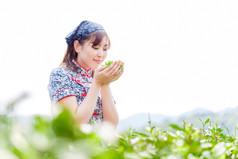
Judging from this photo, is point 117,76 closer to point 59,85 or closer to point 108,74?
point 108,74

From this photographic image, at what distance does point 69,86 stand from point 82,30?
0.62 meters

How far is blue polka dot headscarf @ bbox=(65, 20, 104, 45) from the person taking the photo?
2697 millimetres

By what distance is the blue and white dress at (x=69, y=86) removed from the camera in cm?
232

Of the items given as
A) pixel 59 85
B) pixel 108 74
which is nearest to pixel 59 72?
pixel 59 85

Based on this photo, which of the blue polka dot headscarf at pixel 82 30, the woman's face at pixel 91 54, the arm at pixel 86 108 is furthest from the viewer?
the blue polka dot headscarf at pixel 82 30

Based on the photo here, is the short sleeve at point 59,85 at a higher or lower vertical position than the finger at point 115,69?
lower

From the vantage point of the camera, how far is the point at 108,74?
2285 millimetres

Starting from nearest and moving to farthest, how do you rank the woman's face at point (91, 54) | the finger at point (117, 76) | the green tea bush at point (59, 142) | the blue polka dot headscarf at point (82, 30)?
the green tea bush at point (59, 142) < the finger at point (117, 76) < the woman's face at point (91, 54) < the blue polka dot headscarf at point (82, 30)

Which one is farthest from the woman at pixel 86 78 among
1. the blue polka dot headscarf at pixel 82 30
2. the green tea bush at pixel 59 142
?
the green tea bush at pixel 59 142

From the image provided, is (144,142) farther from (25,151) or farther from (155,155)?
(25,151)

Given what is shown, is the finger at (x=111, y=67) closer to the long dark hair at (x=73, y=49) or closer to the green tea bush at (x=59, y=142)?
the long dark hair at (x=73, y=49)

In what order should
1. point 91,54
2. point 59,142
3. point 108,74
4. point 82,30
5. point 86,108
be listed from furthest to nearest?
point 82,30, point 91,54, point 108,74, point 86,108, point 59,142

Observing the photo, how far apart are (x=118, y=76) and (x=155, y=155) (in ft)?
6.21

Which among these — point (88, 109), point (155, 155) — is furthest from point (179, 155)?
point (88, 109)
